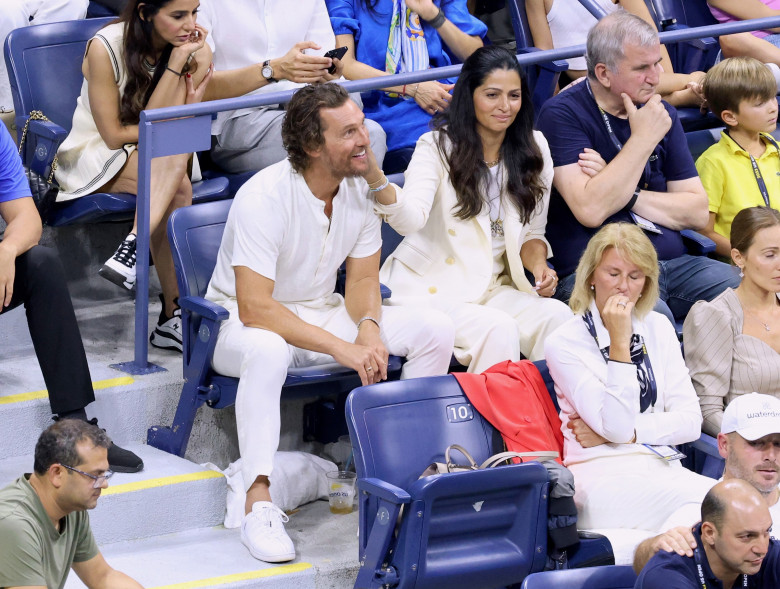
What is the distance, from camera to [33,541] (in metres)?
2.91

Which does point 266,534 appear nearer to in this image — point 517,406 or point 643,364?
point 517,406

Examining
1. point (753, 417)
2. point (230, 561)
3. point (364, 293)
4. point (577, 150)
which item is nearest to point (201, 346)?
point (364, 293)

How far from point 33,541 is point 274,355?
1.05 metres

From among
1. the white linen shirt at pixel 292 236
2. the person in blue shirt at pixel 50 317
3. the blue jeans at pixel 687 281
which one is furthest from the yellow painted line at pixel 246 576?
the blue jeans at pixel 687 281

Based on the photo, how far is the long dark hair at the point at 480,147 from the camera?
434 cm

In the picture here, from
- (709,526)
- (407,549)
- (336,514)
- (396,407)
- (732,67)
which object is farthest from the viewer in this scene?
(732,67)

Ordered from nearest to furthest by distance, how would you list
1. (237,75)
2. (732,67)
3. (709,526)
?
1. (709,526)
2. (237,75)
3. (732,67)

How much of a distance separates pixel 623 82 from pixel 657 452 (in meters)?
1.46

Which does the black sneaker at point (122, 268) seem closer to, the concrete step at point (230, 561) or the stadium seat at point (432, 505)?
the concrete step at point (230, 561)

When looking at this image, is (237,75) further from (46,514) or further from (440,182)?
(46,514)

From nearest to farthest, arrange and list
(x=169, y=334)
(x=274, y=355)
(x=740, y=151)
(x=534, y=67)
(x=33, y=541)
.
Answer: (x=33, y=541), (x=274, y=355), (x=169, y=334), (x=740, y=151), (x=534, y=67)

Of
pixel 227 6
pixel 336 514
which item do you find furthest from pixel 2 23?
pixel 336 514

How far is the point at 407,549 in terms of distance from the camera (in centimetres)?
325

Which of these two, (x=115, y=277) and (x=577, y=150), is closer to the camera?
(x=115, y=277)
